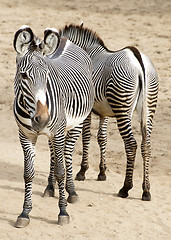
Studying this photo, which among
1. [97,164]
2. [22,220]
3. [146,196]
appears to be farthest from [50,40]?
[97,164]

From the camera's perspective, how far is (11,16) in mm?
16016

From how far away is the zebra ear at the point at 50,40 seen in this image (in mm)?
5234

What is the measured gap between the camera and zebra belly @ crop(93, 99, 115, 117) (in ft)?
23.7

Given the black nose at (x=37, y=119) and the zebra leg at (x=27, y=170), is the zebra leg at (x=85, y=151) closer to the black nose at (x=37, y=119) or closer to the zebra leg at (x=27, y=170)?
the zebra leg at (x=27, y=170)

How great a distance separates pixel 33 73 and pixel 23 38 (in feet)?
1.32

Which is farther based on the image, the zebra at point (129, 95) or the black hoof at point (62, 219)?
the zebra at point (129, 95)

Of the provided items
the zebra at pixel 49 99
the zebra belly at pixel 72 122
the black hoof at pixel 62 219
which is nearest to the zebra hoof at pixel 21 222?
the zebra at pixel 49 99

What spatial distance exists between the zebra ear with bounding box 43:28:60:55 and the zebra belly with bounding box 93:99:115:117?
200 centimetres

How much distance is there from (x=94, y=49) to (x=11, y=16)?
8.84m

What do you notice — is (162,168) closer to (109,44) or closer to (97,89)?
(97,89)

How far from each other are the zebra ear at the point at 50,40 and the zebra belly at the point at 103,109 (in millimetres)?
1999

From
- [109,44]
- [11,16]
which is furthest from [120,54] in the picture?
[11,16]

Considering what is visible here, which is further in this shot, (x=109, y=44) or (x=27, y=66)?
(x=109, y=44)

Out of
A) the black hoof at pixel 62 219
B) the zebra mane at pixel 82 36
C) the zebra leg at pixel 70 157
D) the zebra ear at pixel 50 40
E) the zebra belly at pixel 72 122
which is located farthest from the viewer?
the zebra mane at pixel 82 36
